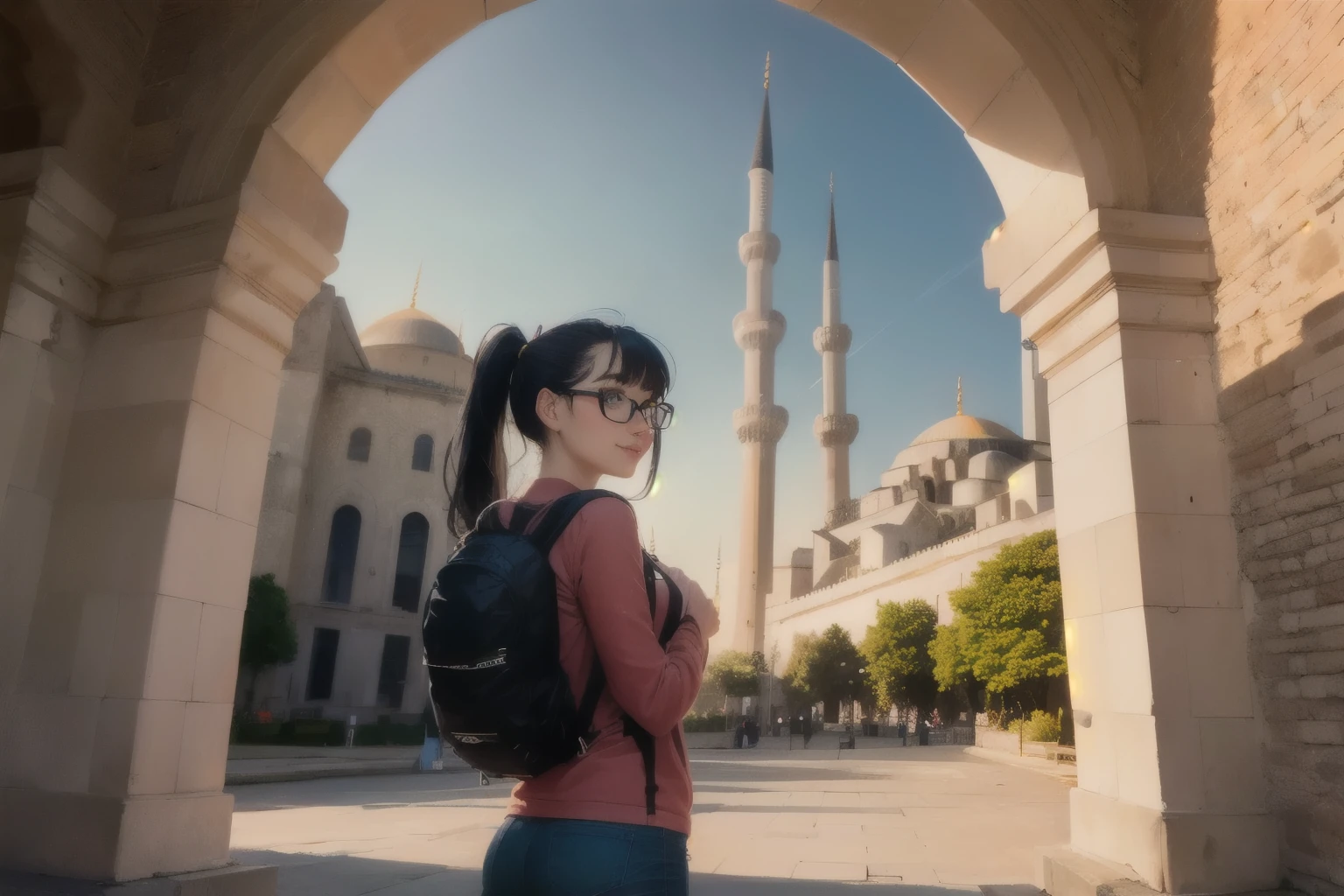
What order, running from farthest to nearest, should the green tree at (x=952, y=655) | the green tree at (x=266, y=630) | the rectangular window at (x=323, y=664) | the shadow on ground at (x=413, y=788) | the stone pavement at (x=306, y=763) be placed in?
the green tree at (x=952, y=655) < the rectangular window at (x=323, y=664) < the green tree at (x=266, y=630) < the stone pavement at (x=306, y=763) < the shadow on ground at (x=413, y=788)

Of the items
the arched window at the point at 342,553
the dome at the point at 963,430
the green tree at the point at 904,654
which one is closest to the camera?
the arched window at the point at 342,553

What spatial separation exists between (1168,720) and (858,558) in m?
55.1

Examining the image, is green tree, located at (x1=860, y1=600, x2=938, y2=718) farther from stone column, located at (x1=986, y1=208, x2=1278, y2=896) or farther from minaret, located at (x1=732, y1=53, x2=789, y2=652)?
stone column, located at (x1=986, y1=208, x2=1278, y2=896)

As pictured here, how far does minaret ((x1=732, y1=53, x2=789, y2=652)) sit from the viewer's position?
51000mm

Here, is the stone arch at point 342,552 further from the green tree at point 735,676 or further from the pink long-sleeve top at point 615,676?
the pink long-sleeve top at point 615,676

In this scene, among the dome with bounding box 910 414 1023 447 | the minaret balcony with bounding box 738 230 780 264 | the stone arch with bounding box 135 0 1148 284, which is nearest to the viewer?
the stone arch with bounding box 135 0 1148 284

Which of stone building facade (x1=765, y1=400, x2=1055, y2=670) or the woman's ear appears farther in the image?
stone building facade (x1=765, y1=400, x2=1055, y2=670)

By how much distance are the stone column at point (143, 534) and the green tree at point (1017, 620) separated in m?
31.0

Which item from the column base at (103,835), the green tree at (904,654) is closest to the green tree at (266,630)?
the column base at (103,835)

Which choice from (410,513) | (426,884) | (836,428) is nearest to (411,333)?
(410,513)

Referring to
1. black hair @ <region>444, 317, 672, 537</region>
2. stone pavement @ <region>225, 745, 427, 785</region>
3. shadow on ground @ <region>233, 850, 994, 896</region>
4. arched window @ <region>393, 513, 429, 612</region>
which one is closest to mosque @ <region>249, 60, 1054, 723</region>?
arched window @ <region>393, 513, 429, 612</region>

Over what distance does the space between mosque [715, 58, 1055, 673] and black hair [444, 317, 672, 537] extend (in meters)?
41.2

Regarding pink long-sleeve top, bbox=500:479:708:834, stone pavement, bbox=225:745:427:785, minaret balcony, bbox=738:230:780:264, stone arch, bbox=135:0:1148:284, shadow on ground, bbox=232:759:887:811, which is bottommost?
stone pavement, bbox=225:745:427:785

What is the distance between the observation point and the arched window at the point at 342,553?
28.5m
